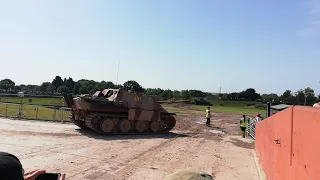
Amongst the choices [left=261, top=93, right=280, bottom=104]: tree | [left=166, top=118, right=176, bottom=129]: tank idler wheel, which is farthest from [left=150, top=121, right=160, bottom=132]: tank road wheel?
[left=261, top=93, right=280, bottom=104]: tree

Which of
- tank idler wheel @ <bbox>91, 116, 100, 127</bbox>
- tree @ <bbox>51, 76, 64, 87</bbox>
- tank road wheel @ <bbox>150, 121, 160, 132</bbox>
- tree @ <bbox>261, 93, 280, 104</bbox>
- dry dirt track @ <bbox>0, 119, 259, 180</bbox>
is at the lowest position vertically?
dry dirt track @ <bbox>0, 119, 259, 180</bbox>

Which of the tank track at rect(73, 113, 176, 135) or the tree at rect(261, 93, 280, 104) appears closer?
the tank track at rect(73, 113, 176, 135)

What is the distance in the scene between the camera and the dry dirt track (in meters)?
9.78

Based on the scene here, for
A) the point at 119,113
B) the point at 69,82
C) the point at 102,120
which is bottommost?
the point at 102,120

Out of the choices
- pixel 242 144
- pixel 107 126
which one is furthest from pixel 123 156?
pixel 242 144

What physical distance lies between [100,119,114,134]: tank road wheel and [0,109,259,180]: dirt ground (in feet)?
9.22

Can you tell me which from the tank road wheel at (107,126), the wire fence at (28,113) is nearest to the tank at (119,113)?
the tank road wheel at (107,126)

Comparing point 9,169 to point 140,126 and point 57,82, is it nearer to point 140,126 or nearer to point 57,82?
point 140,126

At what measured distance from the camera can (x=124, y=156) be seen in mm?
12297

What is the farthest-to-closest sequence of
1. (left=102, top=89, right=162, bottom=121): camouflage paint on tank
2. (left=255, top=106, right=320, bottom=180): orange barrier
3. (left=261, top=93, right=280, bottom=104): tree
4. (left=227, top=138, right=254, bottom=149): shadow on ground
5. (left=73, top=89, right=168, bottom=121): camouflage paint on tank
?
(left=261, top=93, right=280, bottom=104): tree
(left=102, top=89, right=162, bottom=121): camouflage paint on tank
(left=73, top=89, right=168, bottom=121): camouflage paint on tank
(left=227, top=138, right=254, bottom=149): shadow on ground
(left=255, top=106, right=320, bottom=180): orange barrier

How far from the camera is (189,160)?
12133mm

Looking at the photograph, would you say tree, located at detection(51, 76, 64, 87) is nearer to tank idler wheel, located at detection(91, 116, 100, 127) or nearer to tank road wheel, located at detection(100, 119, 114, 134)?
tank road wheel, located at detection(100, 119, 114, 134)

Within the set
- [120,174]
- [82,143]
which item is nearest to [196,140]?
[82,143]

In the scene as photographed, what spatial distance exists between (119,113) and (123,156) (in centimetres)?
810
